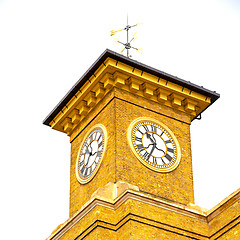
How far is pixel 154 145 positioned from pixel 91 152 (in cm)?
281

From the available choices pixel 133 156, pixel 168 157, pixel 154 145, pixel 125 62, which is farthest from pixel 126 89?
pixel 168 157

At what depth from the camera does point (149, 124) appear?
34062 mm

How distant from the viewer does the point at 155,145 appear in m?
33.6

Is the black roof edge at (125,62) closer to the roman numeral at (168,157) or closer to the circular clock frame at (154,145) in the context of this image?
the circular clock frame at (154,145)

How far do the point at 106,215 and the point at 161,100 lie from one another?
22.4 ft

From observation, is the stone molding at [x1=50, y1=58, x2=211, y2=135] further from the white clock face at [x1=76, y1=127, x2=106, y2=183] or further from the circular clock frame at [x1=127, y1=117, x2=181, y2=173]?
the white clock face at [x1=76, y1=127, x2=106, y2=183]

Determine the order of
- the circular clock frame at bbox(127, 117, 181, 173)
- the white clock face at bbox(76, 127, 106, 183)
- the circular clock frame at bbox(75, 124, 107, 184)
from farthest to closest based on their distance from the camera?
the white clock face at bbox(76, 127, 106, 183)
the circular clock frame at bbox(75, 124, 107, 184)
the circular clock frame at bbox(127, 117, 181, 173)

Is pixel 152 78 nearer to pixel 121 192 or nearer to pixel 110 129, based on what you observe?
pixel 110 129

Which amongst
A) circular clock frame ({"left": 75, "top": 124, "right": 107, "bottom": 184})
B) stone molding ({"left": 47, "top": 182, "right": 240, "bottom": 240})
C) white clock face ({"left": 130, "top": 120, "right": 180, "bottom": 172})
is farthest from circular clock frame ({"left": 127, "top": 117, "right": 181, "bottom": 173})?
stone molding ({"left": 47, "top": 182, "right": 240, "bottom": 240})

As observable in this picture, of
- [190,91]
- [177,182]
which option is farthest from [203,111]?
[177,182]

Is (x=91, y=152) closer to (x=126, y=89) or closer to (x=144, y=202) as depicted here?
(x=126, y=89)

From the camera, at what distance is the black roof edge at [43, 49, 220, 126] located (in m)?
33.7

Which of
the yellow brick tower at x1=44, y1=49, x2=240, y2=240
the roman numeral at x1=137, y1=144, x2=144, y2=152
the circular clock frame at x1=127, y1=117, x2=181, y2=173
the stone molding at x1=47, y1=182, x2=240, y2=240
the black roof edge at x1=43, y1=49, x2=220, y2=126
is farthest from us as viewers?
the black roof edge at x1=43, y1=49, x2=220, y2=126

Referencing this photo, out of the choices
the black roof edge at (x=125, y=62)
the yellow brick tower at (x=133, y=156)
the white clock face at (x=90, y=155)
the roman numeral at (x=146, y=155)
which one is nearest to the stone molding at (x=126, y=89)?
the yellow brick tower at (x=133, y=156)
